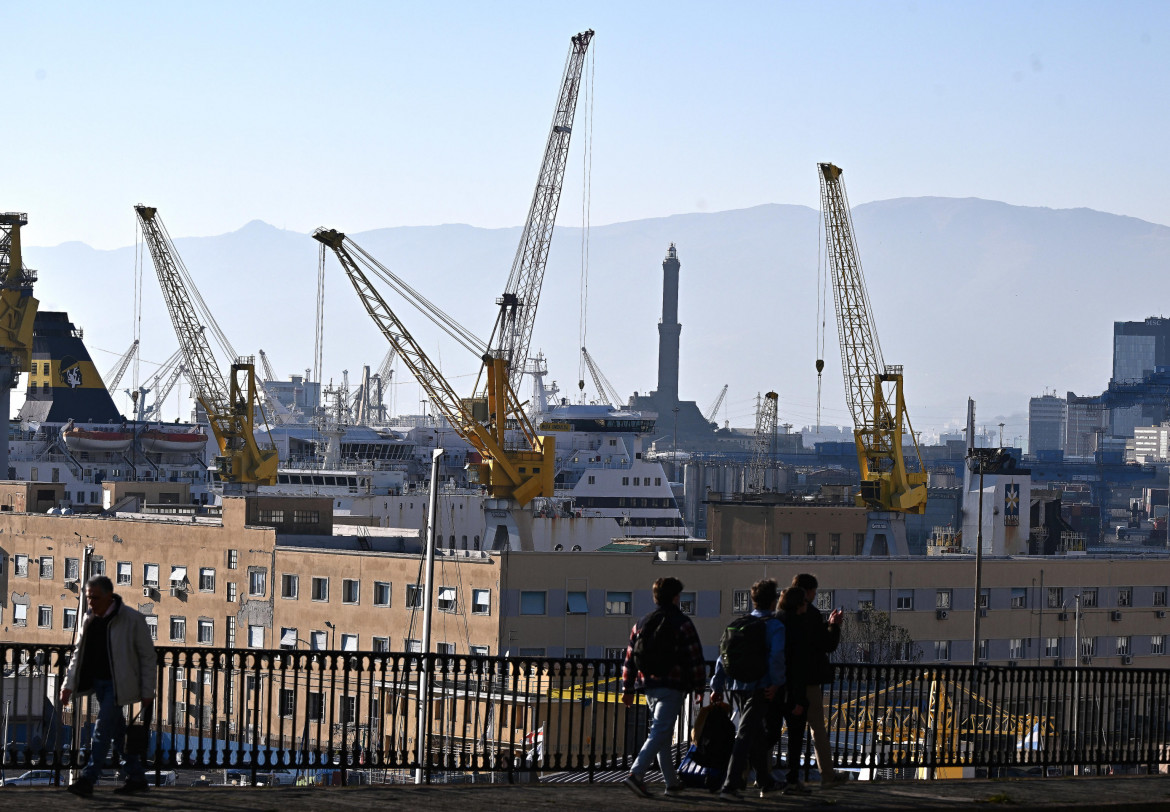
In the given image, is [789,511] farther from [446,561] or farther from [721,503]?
[446,561]

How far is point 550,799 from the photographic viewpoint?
563 inches

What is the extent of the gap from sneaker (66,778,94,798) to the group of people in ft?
13.2

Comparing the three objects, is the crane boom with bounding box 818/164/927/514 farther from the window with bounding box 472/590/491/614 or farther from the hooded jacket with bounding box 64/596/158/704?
the hooded jacket with bounding box 64/596/158/704

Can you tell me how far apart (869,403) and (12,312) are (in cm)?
5420

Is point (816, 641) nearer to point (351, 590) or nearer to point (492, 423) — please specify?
point (351, 590)

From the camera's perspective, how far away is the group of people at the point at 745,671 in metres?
13.7

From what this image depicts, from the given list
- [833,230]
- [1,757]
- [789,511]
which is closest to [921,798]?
[1,757]

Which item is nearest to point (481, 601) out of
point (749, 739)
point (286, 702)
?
point (286, 702)

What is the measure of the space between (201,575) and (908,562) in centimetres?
2333

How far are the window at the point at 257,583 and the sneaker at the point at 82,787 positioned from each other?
1696 inches

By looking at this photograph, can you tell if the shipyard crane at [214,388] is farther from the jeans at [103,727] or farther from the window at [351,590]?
the jeans at [103,727]

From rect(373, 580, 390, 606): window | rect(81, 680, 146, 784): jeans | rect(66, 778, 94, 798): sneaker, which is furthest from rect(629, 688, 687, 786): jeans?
rect(373, 580, 390, 606): window

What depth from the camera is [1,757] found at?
13758mm

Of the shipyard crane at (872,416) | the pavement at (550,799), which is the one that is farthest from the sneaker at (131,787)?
the shipyard crane at (872,416)
